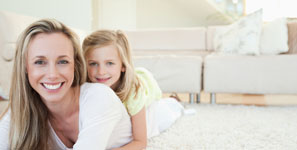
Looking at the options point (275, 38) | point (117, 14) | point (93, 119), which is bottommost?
point (93, 119)

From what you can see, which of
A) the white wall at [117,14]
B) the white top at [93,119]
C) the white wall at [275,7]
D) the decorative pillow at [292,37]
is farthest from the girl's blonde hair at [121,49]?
the white wall at [275,7]

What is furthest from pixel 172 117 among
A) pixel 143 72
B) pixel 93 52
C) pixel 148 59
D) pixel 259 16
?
pixel 259 16

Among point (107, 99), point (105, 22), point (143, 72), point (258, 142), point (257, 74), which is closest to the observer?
point (107, 99)

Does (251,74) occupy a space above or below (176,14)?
below

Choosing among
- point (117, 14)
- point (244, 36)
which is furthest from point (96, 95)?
point (117, 14)

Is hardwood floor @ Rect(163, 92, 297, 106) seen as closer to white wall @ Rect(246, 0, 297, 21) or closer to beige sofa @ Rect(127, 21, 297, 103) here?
beige sofa @ Rect(127, 21, 297, 103)

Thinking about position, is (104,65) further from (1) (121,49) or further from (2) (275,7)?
(2) (275,7)

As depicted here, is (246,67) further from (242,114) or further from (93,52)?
(93,52)

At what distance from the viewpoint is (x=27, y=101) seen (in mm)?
882

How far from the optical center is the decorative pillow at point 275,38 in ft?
7.53

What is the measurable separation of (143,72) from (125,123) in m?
0.48

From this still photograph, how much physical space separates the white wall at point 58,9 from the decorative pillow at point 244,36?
1.77 meters

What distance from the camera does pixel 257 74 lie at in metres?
2.17

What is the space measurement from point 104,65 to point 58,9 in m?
2.01
